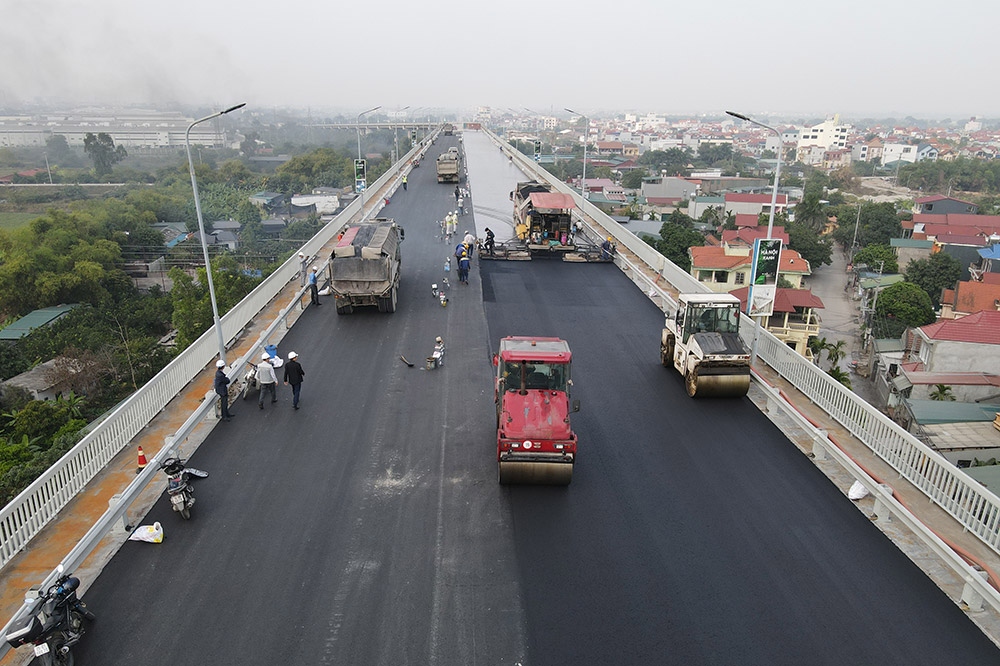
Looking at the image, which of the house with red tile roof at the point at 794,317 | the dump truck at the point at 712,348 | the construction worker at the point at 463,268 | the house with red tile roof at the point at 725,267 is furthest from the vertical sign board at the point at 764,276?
the house with red tile roof at the point at 725,267

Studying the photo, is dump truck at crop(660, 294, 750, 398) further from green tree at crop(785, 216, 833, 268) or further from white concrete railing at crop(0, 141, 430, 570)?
green tree at crop(785, 216, 833, 268)

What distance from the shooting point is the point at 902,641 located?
7602 millimetres

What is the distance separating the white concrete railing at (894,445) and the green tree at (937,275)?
157ft

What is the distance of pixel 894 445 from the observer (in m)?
11.1

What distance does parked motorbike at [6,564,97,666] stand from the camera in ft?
22.7

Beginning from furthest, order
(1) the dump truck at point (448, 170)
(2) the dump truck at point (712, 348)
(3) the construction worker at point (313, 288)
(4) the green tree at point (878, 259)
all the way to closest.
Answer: (4) the green tree at point (878, 259), (1) the dump truck at point (448, 170), (3) the construction worker at point (313, 288), (2) the dump truck at point (712, 348)

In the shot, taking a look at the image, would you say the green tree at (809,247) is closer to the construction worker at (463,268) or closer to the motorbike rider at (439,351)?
the construction worker at (463,268)

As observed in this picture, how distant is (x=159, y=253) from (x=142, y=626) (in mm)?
65369

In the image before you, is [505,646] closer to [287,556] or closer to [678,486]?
[287,556]

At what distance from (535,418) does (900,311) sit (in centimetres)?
5021

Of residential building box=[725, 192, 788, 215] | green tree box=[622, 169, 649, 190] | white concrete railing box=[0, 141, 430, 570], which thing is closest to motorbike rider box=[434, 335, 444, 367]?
white concrete railing box=[0, 141, 430, 570]

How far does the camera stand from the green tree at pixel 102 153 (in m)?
123

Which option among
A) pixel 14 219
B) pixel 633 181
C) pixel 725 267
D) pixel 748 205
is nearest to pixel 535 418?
pixel 725 267

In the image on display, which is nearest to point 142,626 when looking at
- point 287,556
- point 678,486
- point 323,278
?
point 287,556
